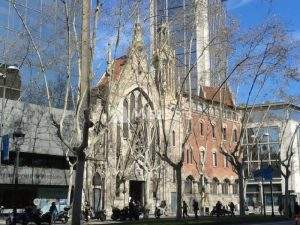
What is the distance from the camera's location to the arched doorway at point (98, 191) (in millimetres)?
46469

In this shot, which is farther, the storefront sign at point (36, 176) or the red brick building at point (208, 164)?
the red brick building at point (208, 164)

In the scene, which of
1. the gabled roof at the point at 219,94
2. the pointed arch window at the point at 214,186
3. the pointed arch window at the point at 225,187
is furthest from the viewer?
the pointed arch window at the point at 225,187

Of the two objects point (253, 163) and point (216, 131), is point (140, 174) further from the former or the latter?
point (253, 163)

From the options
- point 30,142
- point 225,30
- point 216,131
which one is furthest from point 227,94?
point 216,131

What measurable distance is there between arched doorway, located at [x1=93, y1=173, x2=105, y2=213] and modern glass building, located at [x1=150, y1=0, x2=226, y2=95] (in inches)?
705

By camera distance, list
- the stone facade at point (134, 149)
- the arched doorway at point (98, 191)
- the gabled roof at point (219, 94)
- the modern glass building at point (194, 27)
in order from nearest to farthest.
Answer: the modern glass building at point (194, 27), the gabled roof at point (219, 94), the stone facade at point (134, 149), the arched doorway at point (98, 191)

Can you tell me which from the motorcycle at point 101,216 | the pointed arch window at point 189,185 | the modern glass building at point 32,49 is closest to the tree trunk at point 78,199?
the modern glass building at point 32,49

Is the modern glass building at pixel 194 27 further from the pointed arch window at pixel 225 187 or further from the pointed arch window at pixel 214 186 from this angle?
the pointed arch window at pixel 225 187

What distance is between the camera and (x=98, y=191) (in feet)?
153

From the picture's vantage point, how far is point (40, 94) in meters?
41.5

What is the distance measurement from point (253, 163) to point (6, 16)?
4616 cm

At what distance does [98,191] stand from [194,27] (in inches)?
899

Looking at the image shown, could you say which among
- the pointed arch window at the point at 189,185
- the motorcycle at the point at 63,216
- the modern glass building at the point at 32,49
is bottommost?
the motorcycle at the point at 63,216

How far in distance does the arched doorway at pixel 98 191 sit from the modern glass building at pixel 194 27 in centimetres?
1792
